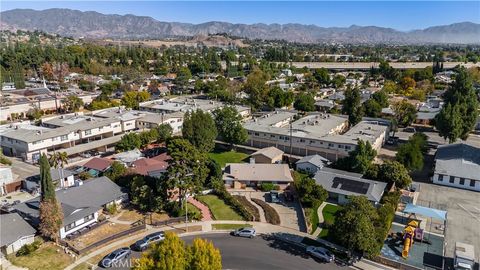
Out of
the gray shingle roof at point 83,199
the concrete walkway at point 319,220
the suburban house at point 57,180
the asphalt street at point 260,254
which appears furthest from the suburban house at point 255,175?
the suburban house at point 57,180

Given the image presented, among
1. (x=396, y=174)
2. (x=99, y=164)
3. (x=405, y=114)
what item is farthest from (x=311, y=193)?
(x=405, y=114)

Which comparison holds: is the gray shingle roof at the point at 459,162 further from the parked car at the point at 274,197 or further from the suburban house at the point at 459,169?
the parked car at the point at 274,197

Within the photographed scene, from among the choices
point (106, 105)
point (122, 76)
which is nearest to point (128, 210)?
point (106, 105)

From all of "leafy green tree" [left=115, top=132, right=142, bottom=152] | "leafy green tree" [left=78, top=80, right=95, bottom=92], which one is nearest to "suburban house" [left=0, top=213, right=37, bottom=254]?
"leafy green tree" [left=115, top=132, right=142, bottom=152]

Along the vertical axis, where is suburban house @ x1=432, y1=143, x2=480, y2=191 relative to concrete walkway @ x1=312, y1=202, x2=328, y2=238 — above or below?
above

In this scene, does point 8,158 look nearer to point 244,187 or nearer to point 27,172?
point 27,172

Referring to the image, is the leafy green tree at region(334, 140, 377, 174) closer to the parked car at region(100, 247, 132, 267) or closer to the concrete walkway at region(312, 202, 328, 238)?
the concrete walkway at region(312, 202, 328, 238)

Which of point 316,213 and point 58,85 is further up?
point 58,85
